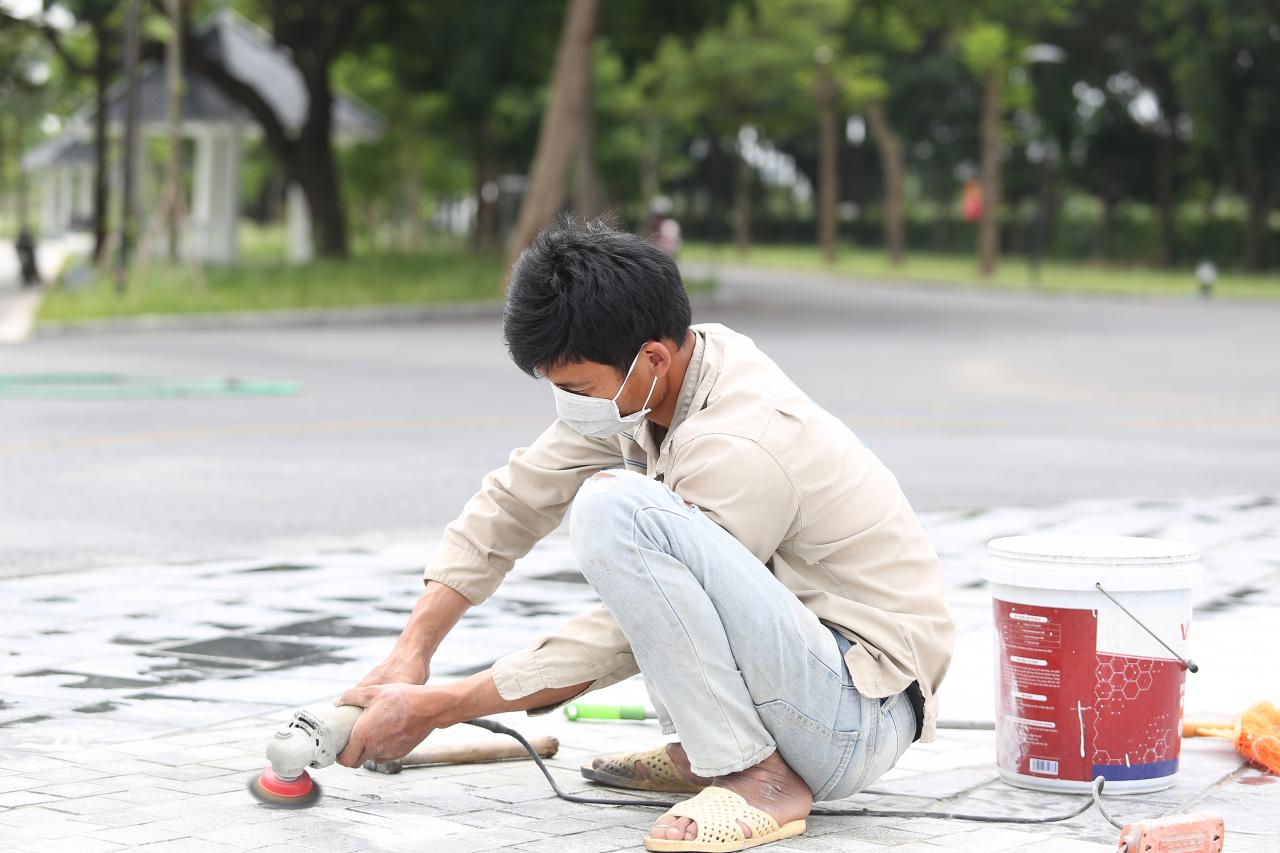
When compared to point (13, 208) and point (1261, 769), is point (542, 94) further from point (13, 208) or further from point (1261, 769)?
point (13, 208)

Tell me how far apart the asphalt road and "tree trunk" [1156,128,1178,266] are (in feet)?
132

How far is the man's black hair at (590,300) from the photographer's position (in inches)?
147

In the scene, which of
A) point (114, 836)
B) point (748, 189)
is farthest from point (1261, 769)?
point (748, 189)

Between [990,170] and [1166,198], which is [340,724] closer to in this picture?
[990,170]

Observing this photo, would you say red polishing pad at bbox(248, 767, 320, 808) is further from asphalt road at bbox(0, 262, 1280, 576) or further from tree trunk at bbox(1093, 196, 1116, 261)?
tree trunk at bbox(1093, 196, 1116, 261)

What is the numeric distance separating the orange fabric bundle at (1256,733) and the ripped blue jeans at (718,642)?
1154 mm

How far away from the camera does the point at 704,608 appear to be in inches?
147

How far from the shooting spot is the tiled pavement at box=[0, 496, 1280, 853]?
404 cm

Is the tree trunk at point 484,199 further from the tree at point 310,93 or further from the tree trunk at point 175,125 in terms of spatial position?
the tree trunk at point 175,125

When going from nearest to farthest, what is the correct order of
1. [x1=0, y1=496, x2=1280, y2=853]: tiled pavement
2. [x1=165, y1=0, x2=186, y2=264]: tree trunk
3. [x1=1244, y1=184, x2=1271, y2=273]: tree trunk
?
[x1=0, y1=496, x2=1280, y2=853]: tiled pavement → [x1=165, y1=0, x2=186, y2=264]: tree trunk → [x1=1244, y1=184, x2=1271, y2=273]: tree trunk

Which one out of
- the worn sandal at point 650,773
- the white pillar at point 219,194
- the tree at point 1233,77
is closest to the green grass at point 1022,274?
the tree at point 1233,77

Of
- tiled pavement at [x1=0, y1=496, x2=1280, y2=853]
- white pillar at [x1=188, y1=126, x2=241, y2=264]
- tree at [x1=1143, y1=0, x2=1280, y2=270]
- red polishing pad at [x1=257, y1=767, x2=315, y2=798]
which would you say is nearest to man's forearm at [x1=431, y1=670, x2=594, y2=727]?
tiled pavement at [x1=0, y1=496, x2=1280, y2=853]

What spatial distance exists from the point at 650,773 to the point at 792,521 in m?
0.84

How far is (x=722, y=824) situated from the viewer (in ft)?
12.5
